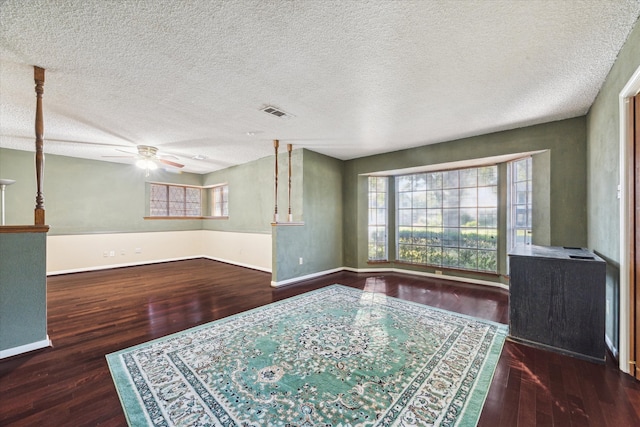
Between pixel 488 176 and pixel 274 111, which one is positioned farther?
pixel 488 176

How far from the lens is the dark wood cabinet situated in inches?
85.4

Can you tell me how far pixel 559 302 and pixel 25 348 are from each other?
4804mm

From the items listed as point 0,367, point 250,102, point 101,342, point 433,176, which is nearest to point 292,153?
point 250,102

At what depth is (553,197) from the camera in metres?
3.50

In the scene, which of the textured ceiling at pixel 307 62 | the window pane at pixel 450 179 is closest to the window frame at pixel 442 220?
the window pane at pixel 450 179

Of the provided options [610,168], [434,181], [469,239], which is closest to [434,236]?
[469,239]

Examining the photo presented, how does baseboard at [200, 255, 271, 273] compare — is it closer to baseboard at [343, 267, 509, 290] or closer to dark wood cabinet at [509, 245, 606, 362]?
baseboard at [343, 267, 509, 290]

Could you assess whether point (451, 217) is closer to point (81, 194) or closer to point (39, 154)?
point (39, 154)

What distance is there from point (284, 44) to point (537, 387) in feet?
10.2

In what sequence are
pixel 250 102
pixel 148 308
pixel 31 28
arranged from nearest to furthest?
1. pixel 31 28
2. pixel 250 102
3. pixel 148 308

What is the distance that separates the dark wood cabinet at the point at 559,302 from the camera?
2.17 m

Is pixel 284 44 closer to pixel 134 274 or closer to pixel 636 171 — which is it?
pixel 636 171

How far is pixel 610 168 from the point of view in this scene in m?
2.33

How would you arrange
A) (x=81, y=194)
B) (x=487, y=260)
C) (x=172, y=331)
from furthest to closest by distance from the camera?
(x=81, y=194) → (x=487, y=260) → (x=172, y=331)
